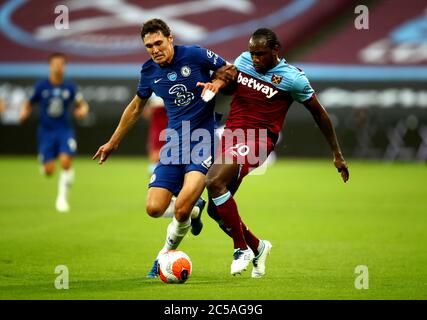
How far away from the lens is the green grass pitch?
25.2ft

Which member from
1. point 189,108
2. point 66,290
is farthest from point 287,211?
point 66,290

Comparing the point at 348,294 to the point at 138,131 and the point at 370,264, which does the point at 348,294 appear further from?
the point at 138,131

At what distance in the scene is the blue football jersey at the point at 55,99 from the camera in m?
15.5

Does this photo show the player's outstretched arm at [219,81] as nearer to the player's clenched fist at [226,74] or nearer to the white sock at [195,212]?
the player's clenched fist at [226,74]

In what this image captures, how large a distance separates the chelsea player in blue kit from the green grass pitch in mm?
785

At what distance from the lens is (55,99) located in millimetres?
15617

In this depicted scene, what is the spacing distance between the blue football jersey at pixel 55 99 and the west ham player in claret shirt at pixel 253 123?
24.1 ft

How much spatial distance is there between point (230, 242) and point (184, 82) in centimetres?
339

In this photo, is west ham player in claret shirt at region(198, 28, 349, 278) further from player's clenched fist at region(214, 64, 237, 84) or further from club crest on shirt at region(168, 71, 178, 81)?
club crest on shirt at region(168, 71, 178, 81)

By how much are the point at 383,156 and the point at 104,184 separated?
10.3 m

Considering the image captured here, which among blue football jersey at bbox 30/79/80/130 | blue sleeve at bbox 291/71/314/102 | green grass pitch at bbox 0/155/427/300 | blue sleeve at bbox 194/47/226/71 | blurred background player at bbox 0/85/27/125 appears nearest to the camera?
green grass pitch at bbox 0/155/427/300

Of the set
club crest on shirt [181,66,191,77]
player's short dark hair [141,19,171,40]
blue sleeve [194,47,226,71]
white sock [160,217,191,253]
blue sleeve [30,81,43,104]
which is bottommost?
white sock [160,217,191,253]

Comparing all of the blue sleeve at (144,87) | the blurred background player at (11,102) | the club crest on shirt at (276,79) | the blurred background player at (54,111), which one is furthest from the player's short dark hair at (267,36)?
the blurred background player at (11,102)

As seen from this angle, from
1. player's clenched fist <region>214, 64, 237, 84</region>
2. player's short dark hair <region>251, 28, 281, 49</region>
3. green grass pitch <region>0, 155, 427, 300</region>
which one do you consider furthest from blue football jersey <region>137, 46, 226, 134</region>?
green grass pitch <region>0, 155, 427, 300</region>
